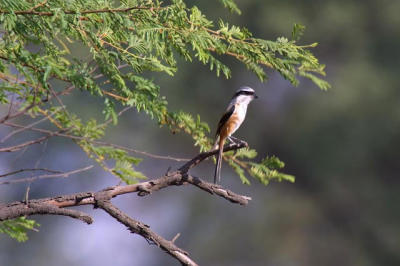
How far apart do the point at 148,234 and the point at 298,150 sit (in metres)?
12.9

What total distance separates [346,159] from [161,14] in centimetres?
1308

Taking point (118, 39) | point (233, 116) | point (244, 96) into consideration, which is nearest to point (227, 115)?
point (233, 116)

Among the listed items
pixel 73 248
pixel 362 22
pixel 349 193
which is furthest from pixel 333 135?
pixel 73 248

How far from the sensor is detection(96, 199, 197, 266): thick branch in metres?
3.85

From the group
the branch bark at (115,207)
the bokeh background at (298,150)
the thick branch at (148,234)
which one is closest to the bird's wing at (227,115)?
the branch bark at (115,207)

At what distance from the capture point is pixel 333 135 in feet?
51.9

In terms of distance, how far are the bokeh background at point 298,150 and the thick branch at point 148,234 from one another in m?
12.2

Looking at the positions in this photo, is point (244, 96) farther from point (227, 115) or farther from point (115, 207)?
point (115, 207)

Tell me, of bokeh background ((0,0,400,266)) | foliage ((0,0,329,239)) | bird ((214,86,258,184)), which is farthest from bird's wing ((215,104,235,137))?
bokeh background ((0,0,400,266))

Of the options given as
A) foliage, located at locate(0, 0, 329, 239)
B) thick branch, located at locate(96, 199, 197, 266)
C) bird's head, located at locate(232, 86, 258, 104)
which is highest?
bird's head, located at locate(232, 86, 258, 104)

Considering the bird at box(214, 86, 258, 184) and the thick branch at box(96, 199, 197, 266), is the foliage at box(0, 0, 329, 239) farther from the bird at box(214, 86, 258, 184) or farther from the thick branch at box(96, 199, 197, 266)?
the bird at box(214, 86, 258, 184)

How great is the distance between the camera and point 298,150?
54.4ft

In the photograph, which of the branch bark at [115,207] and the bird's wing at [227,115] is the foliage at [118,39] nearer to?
the branch bark at [115,207]

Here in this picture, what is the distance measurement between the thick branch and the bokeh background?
40.1ft
